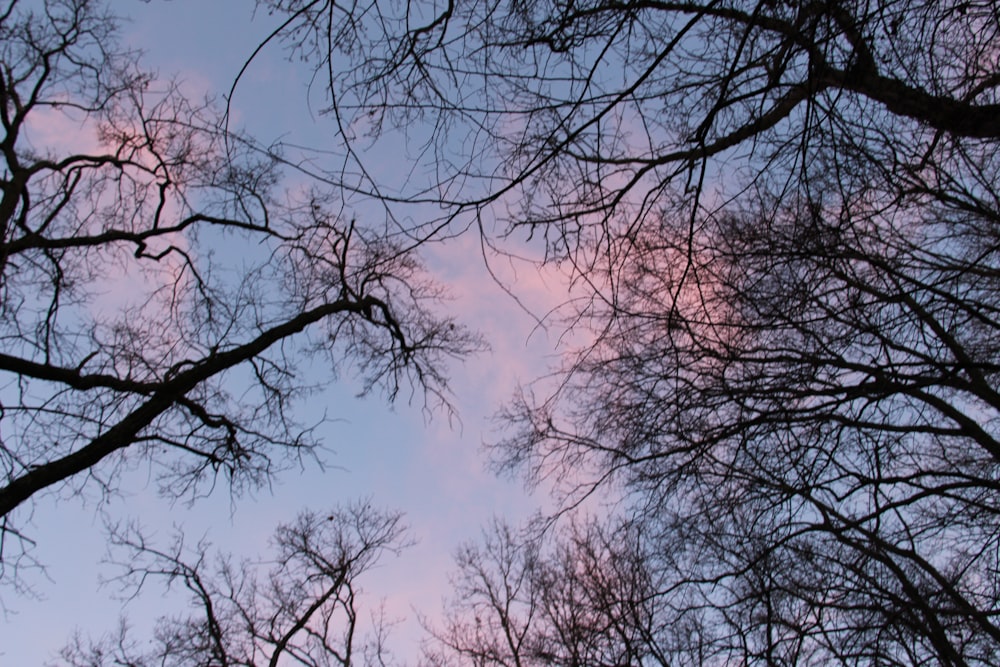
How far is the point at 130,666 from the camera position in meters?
12.2

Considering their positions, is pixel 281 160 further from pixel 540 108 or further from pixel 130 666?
pixel 130 666

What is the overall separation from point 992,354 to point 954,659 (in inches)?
80.6

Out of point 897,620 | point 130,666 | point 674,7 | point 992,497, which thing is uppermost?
point 130,666

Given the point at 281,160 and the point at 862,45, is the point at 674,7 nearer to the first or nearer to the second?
the point at 862,45

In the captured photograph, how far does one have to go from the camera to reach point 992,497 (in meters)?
4.78

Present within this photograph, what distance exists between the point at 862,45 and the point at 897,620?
13.0ft

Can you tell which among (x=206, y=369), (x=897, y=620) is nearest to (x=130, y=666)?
(x=206, y=369)

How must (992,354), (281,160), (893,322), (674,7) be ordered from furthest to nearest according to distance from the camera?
(992,354), (893,322), (674,7), (281,160)

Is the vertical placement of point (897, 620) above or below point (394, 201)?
below

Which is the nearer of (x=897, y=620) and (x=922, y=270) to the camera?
(x=897, y=620)

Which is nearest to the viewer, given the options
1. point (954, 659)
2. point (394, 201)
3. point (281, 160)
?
point (281, 160)

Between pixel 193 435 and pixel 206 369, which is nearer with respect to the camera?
pixel 206 369

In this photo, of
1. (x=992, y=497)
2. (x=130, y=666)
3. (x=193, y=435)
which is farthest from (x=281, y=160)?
(x=130, y=666)

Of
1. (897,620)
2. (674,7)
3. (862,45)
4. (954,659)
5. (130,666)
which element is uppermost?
(130,666)
